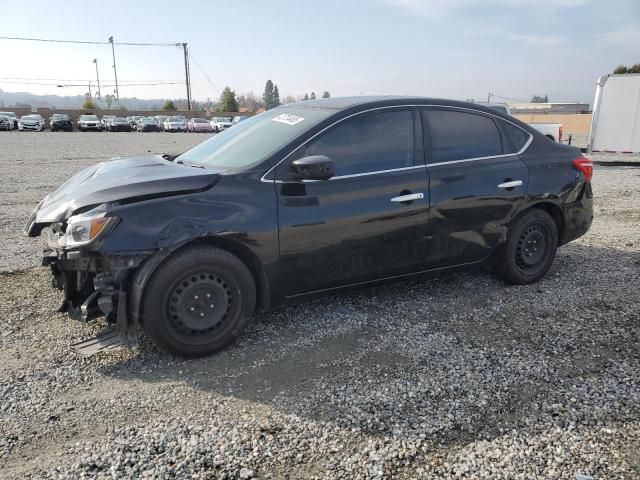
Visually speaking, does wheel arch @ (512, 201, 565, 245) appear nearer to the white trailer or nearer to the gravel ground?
the gravel ground

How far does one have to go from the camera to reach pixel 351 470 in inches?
93.9

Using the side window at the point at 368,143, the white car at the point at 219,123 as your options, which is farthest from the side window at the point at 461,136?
the white car at the point at 219,123

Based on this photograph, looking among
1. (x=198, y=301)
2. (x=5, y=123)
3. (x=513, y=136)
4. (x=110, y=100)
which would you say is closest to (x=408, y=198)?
(x=513, y=136)

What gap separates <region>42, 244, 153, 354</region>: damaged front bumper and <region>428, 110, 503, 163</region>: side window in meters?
2.56

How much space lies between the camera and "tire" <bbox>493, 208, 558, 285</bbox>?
184 inches

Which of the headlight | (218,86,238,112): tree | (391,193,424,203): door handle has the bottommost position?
the headlight

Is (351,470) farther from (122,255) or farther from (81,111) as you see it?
(81,111)

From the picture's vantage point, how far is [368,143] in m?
3.96

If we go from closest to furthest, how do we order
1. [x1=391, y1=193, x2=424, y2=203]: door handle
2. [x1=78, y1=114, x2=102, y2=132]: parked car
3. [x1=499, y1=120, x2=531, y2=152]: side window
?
[x1=391, y1=193, x2=424, y2=203]: door handle, [x1=499, y1=120, x2=531, y2=152]: side window, [x1=78, y1=114, x2=102, y2=132]: parked car

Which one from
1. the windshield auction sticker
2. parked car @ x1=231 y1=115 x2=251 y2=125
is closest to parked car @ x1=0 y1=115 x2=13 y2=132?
parked car @ x1=231 y1=115 x2=251 y2=125

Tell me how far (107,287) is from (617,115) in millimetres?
16238

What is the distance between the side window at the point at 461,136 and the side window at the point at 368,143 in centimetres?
27

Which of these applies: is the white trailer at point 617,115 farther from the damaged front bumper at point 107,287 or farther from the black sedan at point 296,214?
the damaged front bumper at point 107,287

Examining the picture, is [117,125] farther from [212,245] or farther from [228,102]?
[212,245]
